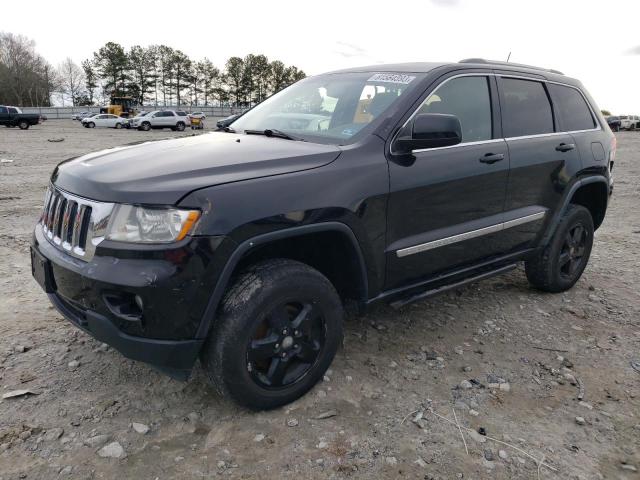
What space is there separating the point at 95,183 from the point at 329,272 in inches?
52.1

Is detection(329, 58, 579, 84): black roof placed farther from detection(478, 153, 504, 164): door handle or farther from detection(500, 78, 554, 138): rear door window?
detection(478, 153, 504, 164): door handle

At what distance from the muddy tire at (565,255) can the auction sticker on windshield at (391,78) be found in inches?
76.4

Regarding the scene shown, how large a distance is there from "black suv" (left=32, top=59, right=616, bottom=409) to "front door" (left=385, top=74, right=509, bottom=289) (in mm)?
11

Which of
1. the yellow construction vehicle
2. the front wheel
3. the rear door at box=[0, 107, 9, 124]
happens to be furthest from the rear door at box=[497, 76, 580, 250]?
the yellow construction vehicle

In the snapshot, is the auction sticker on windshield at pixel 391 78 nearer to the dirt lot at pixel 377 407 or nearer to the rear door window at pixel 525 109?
the rear door window at pixel 525 109

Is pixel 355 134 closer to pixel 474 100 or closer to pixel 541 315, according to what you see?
pixel 474 100

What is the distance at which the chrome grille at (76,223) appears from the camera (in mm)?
2342

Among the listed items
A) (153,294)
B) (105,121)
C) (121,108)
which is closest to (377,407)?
(153,294)

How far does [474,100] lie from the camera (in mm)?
3549

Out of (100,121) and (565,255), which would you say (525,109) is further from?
(100,121)

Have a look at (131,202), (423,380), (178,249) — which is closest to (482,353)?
(423,380)

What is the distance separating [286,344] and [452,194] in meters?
1.42

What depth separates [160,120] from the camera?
1378 inches

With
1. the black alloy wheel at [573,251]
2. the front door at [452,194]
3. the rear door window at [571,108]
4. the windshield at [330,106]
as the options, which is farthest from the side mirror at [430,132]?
the black alloy wheel at [573,251]
